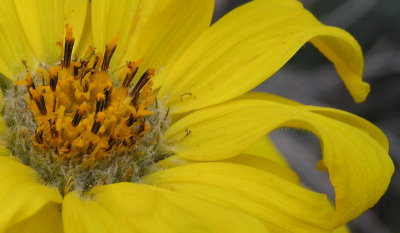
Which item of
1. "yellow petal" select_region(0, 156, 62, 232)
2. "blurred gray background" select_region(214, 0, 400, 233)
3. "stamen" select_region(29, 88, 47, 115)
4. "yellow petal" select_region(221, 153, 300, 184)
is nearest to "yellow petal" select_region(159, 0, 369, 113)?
"yellow petal" select_region(221, 153, 300, 184)

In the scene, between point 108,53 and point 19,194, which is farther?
point 108,53

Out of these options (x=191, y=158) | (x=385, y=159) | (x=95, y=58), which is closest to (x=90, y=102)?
(x=95, y=58)

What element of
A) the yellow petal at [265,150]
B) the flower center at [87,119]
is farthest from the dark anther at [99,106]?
the yellow petal at [265,150]

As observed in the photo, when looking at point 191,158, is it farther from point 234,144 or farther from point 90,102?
point 90,102

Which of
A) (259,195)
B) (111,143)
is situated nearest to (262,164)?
(259,195)

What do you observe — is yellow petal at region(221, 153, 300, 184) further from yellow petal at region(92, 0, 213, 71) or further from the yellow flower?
yellow petal at region(92, 0, 213, 71)

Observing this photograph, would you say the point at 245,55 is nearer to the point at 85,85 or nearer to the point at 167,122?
the point at 167,122
